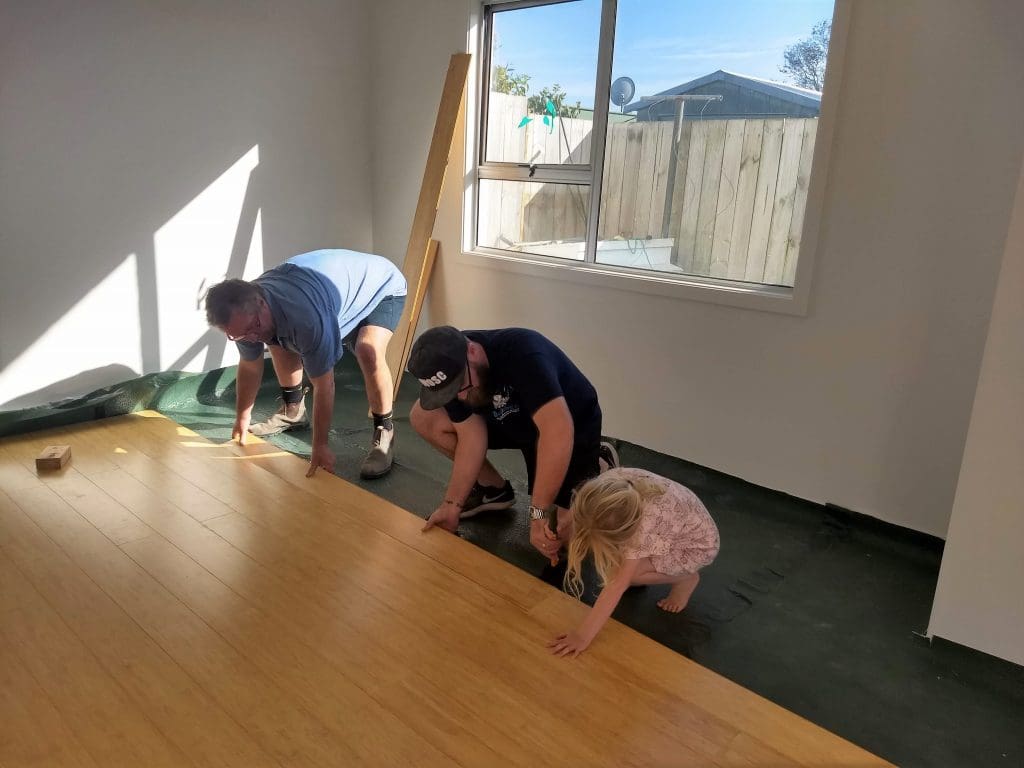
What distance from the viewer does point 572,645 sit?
6.30ft

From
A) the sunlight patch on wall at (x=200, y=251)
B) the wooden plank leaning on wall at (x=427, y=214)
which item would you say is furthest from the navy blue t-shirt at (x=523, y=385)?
the sunlight patch on wall at (x=200, y=251)

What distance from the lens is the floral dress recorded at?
1.96 meters

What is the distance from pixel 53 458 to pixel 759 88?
317cm

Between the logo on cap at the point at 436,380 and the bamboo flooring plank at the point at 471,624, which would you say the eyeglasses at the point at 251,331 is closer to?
the bamboo flooring plank at the point at 471,624

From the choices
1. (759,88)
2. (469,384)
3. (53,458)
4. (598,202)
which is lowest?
(53,458)

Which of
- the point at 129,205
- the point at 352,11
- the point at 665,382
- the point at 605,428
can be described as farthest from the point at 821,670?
the point at 352,11

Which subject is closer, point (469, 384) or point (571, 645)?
point (571, 645)

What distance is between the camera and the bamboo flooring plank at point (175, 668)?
62.1 inches

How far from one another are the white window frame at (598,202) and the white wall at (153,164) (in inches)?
32.5

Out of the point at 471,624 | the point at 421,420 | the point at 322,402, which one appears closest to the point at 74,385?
the point at 322,402

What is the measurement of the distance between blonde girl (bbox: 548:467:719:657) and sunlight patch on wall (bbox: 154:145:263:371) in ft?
9.02

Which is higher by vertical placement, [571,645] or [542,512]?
[542,512]

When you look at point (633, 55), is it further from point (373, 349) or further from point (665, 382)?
point (373, 349)

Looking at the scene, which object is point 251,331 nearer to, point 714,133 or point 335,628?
point 335,628
